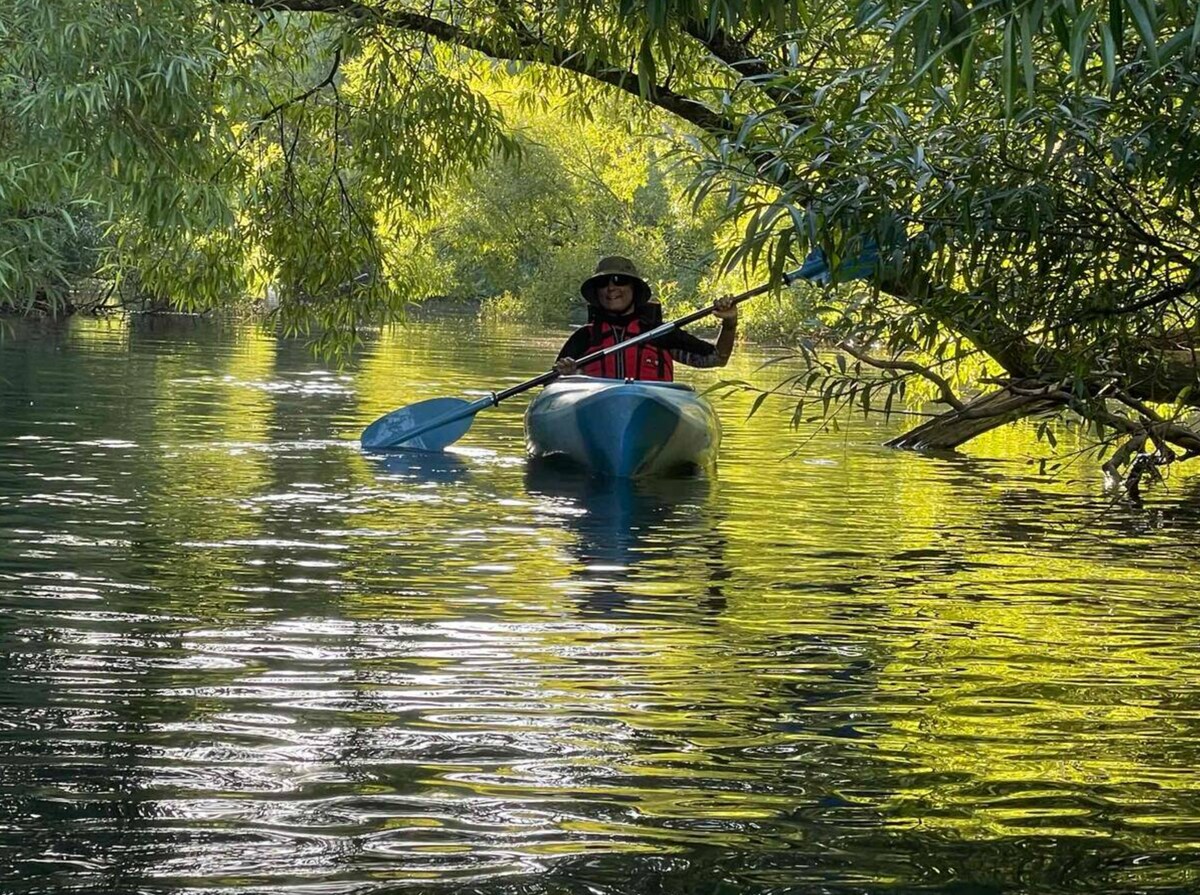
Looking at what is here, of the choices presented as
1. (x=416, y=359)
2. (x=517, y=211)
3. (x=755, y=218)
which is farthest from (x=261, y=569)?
(x=517, y=211)

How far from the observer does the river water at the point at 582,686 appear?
3658 millimetres

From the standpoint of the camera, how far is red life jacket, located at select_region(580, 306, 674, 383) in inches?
475

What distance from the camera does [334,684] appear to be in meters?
5.15

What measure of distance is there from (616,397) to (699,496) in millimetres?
856

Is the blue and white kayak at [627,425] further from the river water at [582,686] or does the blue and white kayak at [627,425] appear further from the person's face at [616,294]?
the person's face at [616,294]

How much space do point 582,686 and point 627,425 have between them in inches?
241

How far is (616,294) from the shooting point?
12023 mm

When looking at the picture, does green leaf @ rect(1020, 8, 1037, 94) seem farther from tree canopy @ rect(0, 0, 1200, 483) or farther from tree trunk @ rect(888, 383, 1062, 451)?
tree trunk @ rect(888, 383, 1062, 451)

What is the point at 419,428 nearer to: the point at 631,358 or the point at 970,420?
the point at 631,358

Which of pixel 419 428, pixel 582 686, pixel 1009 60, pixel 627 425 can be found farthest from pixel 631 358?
pixel 1009 60

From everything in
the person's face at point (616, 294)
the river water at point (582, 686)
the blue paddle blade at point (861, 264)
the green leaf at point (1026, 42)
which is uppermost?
the green leaf at point (1026, 42)

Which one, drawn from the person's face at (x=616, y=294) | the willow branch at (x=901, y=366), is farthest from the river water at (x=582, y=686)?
the person's face at (x=616, y=294)

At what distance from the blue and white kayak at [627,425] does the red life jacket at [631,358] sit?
400 millimetres

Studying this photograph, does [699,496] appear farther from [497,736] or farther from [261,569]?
[497,736]
